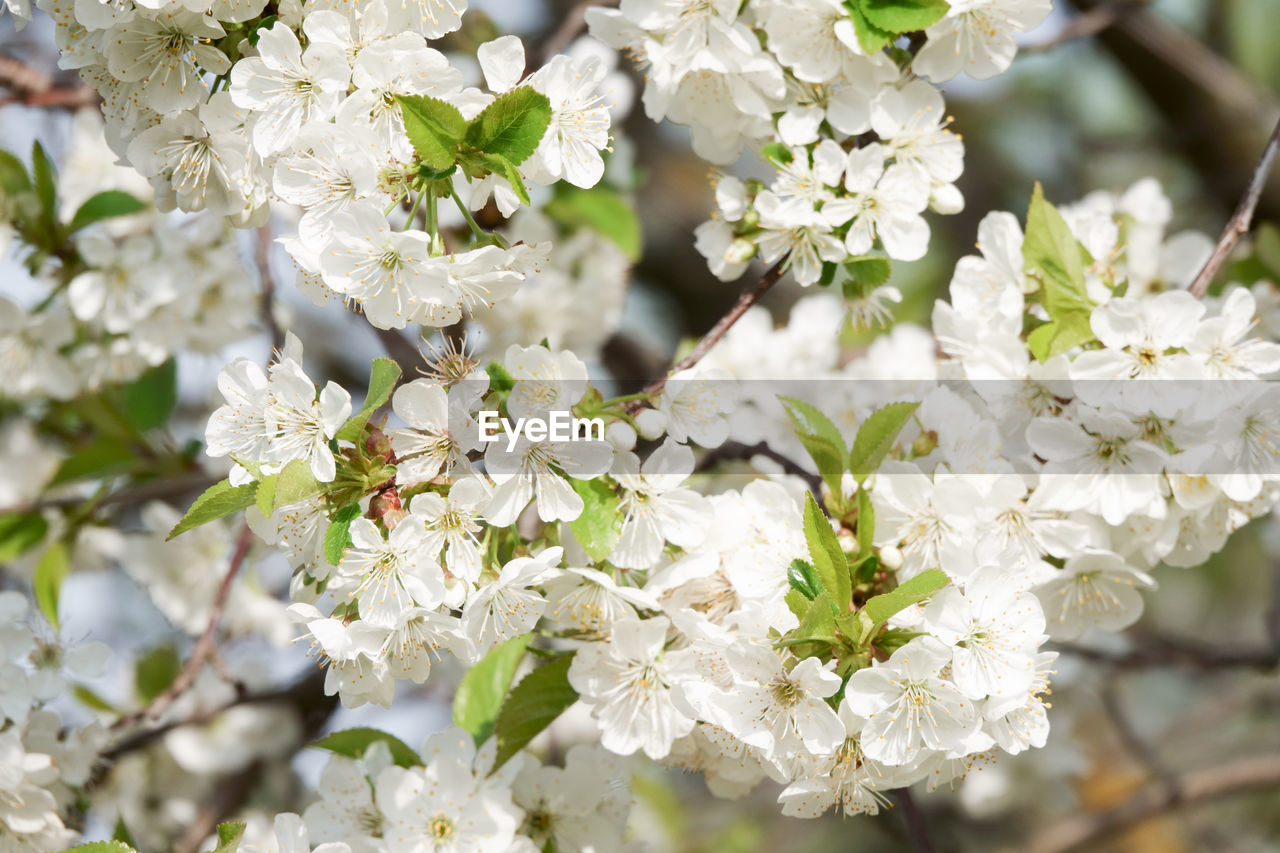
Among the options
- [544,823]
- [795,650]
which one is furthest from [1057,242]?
[544,823]

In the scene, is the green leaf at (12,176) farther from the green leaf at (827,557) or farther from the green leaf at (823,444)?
the green leaf at (827,557)

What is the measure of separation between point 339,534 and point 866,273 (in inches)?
32.0

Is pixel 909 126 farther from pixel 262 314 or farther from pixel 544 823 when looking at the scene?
pixel 262 314

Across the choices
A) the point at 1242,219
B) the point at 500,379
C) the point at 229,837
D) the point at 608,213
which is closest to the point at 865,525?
the point at 500,379

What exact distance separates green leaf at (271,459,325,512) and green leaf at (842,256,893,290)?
790mm

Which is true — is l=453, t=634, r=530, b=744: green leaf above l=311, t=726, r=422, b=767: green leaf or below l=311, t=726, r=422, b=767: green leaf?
above

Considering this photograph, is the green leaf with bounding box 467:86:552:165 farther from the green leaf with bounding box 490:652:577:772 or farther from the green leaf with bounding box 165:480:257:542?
the green leaf with bounding box 490:652:577:772

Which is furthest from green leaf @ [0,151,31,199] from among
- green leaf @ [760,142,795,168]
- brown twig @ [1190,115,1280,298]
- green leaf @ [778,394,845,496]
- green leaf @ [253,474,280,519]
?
brown twig @ [1190,115,1280,298]

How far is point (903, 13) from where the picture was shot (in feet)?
4.30

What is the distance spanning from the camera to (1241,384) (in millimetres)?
1309

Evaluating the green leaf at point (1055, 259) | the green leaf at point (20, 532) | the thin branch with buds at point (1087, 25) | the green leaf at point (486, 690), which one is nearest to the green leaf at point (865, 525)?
the green leaf at point (1055, 259)

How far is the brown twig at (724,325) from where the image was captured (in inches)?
52.7

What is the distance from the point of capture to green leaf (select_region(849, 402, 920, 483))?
4.32 feet

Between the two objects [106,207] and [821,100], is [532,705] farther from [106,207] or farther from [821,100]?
[106,207]
